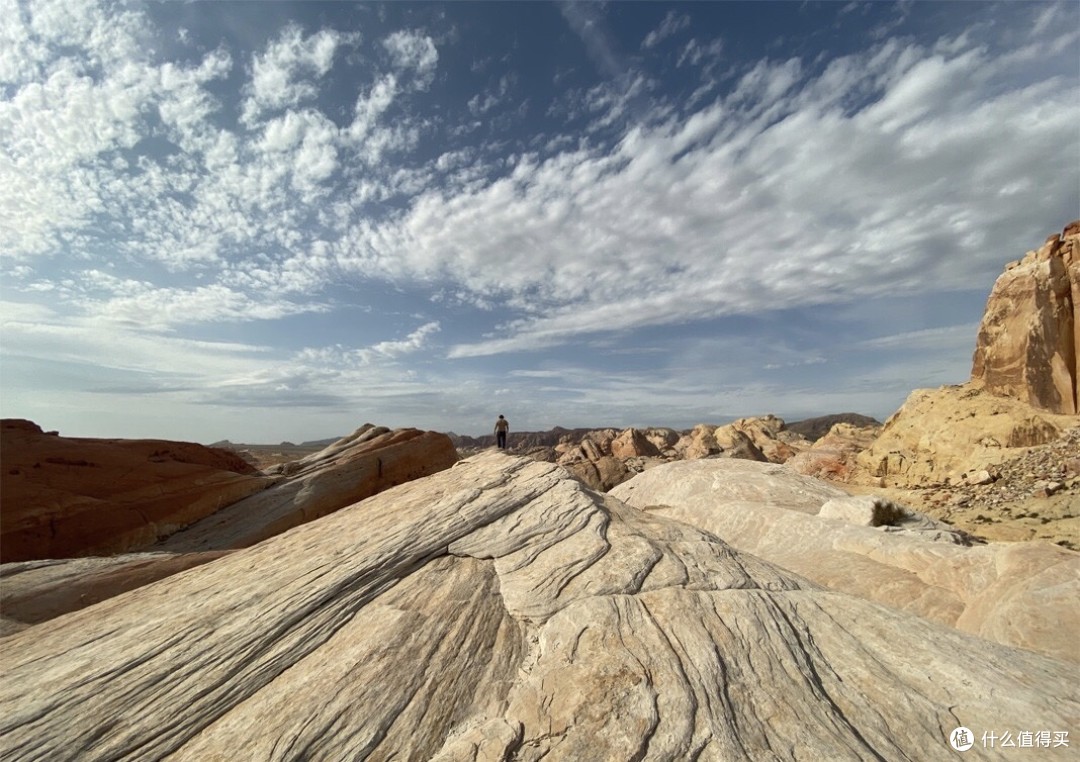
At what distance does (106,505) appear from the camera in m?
20.9

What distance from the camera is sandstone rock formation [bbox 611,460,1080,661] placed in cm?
751

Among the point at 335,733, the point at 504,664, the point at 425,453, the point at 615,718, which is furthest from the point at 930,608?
the point at 425,453

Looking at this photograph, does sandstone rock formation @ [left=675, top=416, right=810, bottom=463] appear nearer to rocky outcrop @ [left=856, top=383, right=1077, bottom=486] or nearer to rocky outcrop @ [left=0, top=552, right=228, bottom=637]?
rocky outcrop @ [left=856, top=383, right=1077, bottom=486]

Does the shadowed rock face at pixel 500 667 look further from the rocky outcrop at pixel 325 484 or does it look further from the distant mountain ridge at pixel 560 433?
the distant mountain ridge at pixel 560 433

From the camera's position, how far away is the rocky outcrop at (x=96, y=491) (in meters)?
19.1

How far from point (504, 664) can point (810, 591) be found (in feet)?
16.7

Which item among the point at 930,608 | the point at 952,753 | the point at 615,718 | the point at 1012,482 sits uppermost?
the point at 615,718

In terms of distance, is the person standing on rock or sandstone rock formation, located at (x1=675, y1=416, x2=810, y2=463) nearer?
the person standing on rock

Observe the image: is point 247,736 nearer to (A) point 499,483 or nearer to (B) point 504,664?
(B) point 504,664

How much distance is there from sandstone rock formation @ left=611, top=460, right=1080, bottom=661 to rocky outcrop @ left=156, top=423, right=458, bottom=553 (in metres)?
16.6

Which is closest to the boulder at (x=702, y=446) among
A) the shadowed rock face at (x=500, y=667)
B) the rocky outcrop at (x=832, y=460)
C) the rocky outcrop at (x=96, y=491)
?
the rocky outcrop at (x=832, y=460)

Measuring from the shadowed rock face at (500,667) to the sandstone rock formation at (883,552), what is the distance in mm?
2131

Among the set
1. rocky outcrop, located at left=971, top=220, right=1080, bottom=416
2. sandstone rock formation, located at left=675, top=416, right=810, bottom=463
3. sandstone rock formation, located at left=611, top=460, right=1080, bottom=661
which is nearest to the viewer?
sandstone rock formation, located at left=611, top=460, right=1080, bottom=661

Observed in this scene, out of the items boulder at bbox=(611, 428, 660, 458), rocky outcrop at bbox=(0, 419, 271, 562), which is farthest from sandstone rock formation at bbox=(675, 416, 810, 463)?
rocky outcrop at bbox=(0, 419, 271, 562)
